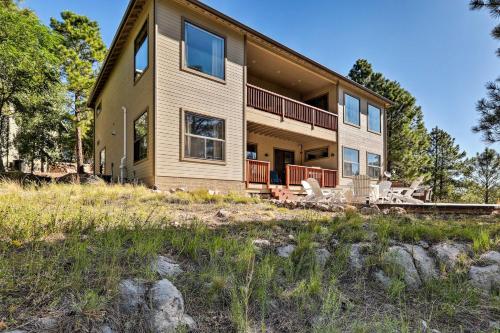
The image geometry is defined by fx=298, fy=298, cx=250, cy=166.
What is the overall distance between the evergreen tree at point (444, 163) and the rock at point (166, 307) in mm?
28875

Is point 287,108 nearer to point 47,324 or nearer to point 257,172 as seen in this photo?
point 257,172

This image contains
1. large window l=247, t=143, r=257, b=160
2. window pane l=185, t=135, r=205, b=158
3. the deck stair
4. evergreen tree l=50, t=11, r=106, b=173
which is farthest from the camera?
evergreen tree l=50, t=11, r=106, b=173

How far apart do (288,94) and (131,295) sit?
1466 cm

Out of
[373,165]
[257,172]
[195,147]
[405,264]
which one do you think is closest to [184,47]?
[195,147]

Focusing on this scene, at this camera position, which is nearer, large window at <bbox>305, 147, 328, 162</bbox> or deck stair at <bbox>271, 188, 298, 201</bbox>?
deck stair at <bbox>271, 188, 298, 201</bbox>

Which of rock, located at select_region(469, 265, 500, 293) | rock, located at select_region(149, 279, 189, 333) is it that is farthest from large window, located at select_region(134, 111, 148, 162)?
rock, located at select_region(469, 265, 500, 293)

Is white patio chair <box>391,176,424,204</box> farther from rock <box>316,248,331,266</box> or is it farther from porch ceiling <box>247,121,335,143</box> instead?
rock <box>316,248,331,266</box>

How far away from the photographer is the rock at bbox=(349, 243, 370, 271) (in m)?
3.38

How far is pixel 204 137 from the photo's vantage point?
9812 millimetres

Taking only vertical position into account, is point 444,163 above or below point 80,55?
below

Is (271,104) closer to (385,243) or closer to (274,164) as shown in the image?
(274,164)

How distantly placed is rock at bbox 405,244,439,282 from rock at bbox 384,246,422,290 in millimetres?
67

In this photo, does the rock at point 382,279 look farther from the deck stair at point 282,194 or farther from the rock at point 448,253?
the deck stair at point 282,194

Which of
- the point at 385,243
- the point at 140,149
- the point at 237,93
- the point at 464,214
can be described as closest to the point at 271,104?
the point at 237,93
